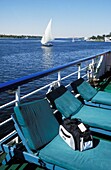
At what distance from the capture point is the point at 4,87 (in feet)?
6.86

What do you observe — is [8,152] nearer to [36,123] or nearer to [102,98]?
[36,123]

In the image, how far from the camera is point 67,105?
3.19 meters

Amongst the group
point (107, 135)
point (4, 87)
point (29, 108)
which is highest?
point (4, 87)

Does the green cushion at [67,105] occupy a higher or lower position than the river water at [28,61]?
higher

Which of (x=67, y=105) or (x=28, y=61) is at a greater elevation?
(x=67, y=105)

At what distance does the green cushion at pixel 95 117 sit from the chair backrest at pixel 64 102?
0.10 m

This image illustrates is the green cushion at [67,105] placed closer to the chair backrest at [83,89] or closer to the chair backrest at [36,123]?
the chair backrest at [36,123]

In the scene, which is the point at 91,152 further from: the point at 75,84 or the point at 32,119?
the point at 75,84

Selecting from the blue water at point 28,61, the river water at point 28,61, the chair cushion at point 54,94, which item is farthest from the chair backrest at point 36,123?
the blue water at point 28,61

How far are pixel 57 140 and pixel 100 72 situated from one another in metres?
4.59

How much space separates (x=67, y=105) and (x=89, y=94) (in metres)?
1.08

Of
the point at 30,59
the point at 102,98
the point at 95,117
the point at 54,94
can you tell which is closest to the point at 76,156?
the point at 95,117

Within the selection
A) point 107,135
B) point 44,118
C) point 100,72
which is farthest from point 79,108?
point 100,72

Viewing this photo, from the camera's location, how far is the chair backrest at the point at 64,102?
120 inches
